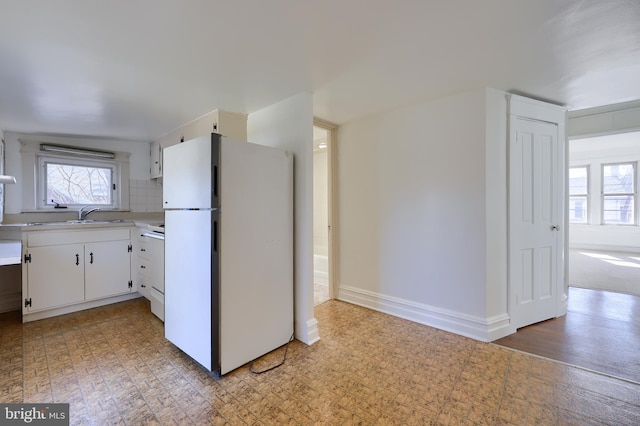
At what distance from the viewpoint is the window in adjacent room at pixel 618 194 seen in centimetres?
643

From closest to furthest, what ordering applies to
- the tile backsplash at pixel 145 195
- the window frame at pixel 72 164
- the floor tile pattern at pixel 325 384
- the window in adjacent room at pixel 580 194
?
the floor tile pattern at pixel 325 384 → the window frame at pixel 72 164 → the tile backsplash at pixel 145 195 → the window in adjacent room at pixel 580 194

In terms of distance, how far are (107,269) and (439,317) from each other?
3.67m

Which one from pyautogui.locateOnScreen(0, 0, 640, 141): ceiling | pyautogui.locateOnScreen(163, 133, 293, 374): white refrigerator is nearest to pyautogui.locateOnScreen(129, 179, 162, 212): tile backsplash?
pyautogui.locateOnScreen(0, 0, 640, 141): ceiling

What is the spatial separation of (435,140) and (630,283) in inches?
155

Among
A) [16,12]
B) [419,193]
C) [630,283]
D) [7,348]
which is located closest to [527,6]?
[419,193]

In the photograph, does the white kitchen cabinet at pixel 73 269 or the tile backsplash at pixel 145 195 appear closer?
the white kitchen cabinet at pixel 73 269

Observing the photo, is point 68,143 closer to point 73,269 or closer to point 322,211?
point 73,269

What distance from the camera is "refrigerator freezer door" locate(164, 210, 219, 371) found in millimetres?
1882

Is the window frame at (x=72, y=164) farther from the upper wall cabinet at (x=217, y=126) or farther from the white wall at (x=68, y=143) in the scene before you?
the upper wall cabinet at (x=217, y=126)

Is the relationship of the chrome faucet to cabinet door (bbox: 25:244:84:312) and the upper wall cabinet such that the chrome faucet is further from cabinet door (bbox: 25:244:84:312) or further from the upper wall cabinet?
the upper wall cabinet

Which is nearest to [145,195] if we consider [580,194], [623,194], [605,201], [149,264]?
[149,264]

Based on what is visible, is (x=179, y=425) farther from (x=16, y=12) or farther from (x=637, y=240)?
(x=637, y=240)

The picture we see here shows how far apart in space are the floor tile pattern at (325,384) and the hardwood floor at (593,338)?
0.17m

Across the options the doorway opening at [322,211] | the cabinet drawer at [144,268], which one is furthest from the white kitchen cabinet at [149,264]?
the doorway opening at [322,211]
